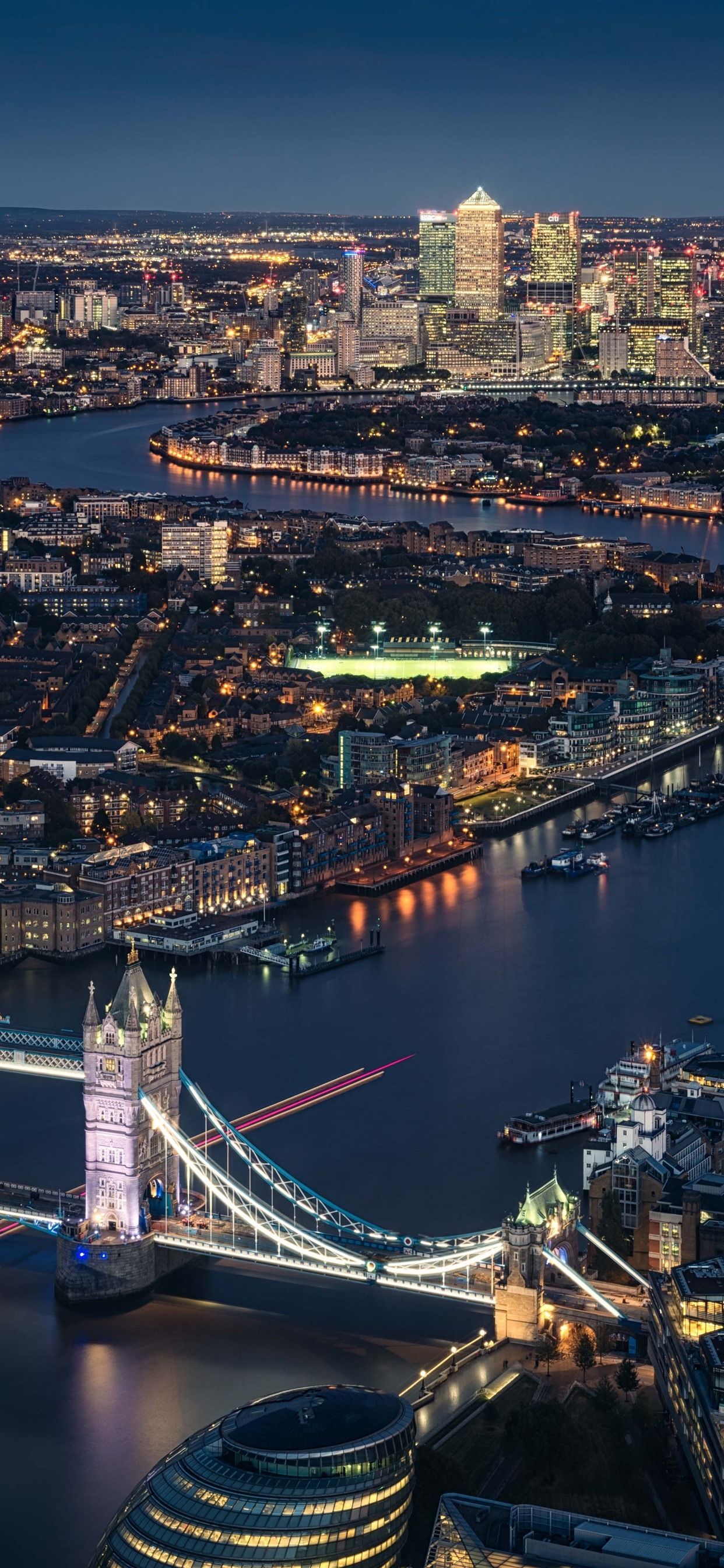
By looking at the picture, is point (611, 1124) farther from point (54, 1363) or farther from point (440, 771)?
point (440, 771)

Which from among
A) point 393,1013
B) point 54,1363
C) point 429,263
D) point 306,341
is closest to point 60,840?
point 393,1013

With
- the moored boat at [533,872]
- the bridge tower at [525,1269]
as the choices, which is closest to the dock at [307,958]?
the moored boat at [533,872]

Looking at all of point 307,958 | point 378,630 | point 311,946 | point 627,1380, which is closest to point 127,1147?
point 627,1380

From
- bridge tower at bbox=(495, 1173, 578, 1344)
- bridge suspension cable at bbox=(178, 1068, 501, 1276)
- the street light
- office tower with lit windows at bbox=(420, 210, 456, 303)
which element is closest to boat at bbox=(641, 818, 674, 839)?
the street light

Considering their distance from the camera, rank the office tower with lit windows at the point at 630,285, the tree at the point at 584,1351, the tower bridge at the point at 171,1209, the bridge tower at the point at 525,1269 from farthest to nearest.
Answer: the office tower with lit windows at the point at 630,285 < the tower bridge at the point at 171,1209 < the bridge tower at the point at 525,1269 < the tree at the point at 584,1351

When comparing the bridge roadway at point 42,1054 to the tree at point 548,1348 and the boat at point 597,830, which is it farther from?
Result: the boat at point 597,830

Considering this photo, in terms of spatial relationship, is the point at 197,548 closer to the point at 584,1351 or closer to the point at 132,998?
the point at 132,998

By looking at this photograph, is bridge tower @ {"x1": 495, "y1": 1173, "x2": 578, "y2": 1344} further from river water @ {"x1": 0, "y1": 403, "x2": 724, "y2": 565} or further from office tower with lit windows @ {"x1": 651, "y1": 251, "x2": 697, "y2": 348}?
office tower with lit windows @ {"x1": 651, "y1": 251, "x2": 697, "y2": 348}
